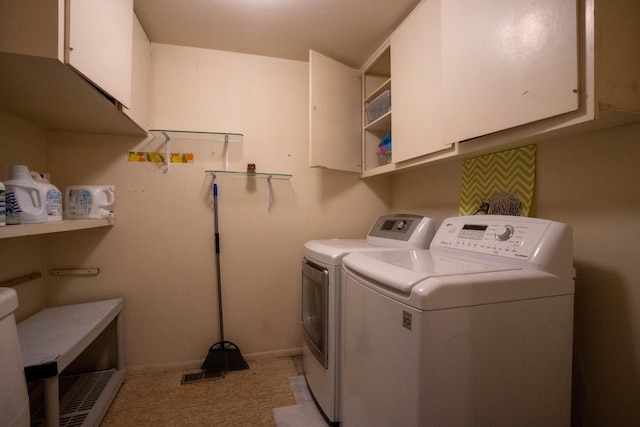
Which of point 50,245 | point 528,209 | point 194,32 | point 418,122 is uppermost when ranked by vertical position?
point 194,32

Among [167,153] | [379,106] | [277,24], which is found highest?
[277,24]

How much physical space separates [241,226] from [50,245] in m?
1.18

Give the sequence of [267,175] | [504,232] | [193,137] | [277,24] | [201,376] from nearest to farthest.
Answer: [504,232]
[277,24]
[201,376]
[193,137]
[267,175]

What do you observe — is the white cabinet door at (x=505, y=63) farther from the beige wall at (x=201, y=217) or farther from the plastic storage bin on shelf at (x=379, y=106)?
the beige wall at (x=201, y=217)

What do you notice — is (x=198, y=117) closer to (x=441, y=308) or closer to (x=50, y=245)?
(x=50, y=245)

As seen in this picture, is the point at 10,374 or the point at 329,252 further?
the point at 329,252

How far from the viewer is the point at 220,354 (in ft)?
6.38

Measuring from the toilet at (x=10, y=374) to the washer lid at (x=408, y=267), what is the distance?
1.04 meters

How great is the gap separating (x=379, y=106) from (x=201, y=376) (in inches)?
92.0

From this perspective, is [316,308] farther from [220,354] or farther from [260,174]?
[260,174]

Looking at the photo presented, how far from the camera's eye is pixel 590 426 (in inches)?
→ 41.5

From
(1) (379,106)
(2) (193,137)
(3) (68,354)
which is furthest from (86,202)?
(1) (379,106)

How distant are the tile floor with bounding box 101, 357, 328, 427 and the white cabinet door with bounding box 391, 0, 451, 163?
62.5 inches

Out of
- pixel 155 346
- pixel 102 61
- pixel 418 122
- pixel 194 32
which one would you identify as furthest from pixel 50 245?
pixel 418 122
